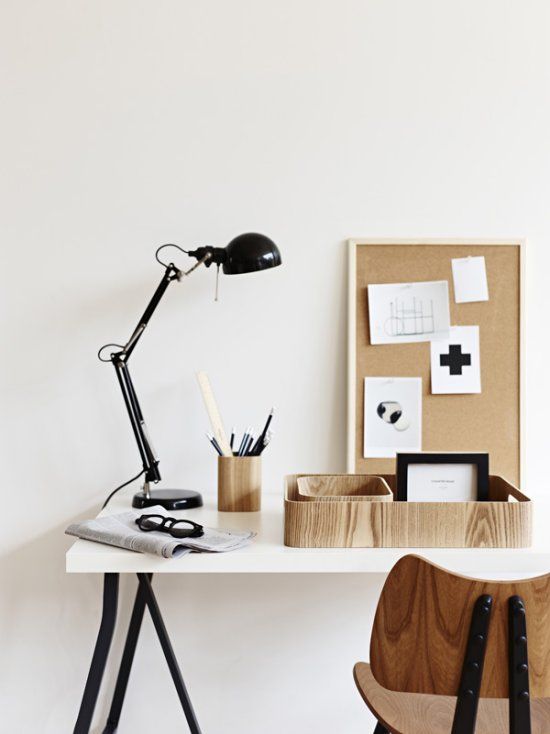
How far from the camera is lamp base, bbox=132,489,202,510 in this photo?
1.71 meters

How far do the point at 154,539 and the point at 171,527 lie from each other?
7cm

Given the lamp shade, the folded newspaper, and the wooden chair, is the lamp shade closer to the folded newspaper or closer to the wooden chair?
the folded newspaper

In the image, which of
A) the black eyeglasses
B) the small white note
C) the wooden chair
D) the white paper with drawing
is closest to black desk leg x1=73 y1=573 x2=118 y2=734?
the black eyeglasses

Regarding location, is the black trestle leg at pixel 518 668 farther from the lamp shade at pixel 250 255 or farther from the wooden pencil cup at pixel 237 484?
the lamp shade at pixel 250 255

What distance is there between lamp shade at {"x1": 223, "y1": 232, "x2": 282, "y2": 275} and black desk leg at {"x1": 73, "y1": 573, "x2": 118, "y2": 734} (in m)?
0.68

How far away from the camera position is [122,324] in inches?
75.8

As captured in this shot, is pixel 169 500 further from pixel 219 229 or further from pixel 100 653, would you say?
pixel 219 229

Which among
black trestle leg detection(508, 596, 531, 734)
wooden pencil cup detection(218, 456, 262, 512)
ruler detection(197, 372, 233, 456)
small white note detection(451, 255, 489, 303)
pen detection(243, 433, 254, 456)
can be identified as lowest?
black trestle leg detection(508, 596, 531, 734)

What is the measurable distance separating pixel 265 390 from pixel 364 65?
821 millimetres

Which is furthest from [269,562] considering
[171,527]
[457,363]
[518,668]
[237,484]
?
[457,363]

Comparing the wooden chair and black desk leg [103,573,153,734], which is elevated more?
the wooden chair

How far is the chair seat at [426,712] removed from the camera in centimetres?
131

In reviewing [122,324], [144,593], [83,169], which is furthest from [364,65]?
[144,593]

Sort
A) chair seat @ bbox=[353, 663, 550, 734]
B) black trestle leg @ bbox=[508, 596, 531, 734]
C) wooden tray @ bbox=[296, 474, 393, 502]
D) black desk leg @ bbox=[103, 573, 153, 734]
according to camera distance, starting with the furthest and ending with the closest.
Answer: black desk leg @ bbox=[103, 573, 153, 734] < wooden tray @ bbox=[296, 474, 393, 502] < chair seat @ bbox=[353, 663, 550, 734] < black trestle leg @ bbox=[508, 596, 531, 734]
